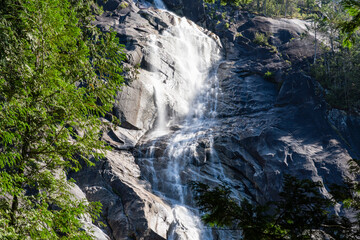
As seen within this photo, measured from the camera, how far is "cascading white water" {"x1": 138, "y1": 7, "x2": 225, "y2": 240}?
1994 cm

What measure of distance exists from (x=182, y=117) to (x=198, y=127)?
2973 millimetres

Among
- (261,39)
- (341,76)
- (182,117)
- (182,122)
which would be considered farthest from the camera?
(261,39)

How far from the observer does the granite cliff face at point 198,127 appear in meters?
18.7

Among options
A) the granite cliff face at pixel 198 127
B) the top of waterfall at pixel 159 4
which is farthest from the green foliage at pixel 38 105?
the top of waterfall at pixel 159 4

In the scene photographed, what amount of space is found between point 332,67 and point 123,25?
2409cm

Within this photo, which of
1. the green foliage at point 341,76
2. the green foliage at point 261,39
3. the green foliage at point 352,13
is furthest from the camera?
the green foliage at point 261,39

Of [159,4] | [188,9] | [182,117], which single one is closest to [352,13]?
[182,117]

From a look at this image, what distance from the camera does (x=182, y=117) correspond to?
29.8 metres

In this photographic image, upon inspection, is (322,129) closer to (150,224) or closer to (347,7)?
(150,224)

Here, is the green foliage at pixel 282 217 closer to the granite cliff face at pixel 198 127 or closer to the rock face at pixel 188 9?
the granite cliff face at pixel 198 127

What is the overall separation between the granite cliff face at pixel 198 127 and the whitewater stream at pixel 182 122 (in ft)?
0.28

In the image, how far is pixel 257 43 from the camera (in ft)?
129

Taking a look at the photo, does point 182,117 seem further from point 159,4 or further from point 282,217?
point 282,217

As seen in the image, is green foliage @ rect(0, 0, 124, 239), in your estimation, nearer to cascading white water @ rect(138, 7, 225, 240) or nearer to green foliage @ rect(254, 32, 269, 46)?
cascading white water @ rect(138, 7, 225, 240)
